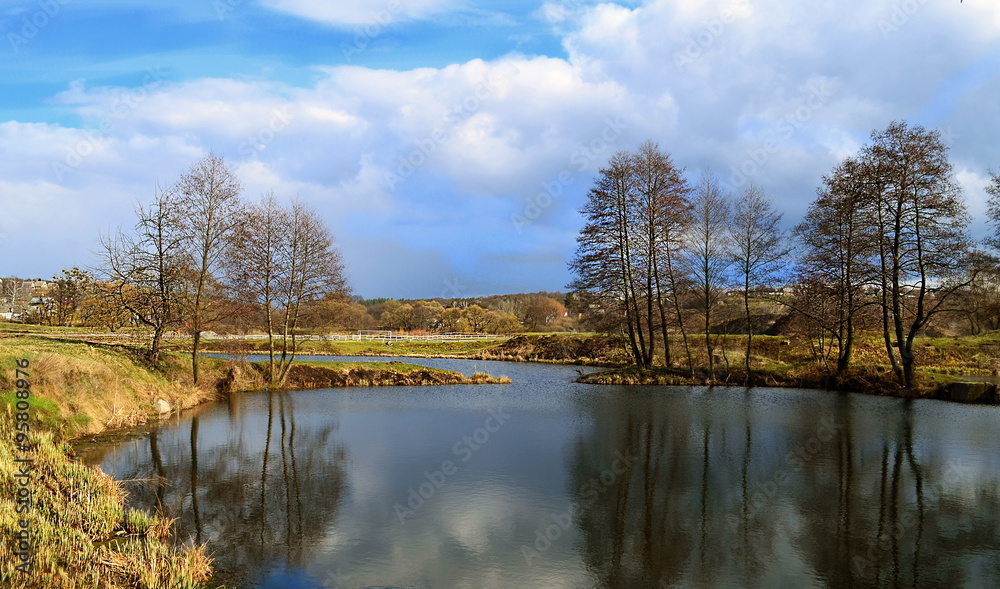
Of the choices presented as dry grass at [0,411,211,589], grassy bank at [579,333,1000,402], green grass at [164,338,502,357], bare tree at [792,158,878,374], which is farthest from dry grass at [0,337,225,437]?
bare tree at [792,158,878,374]

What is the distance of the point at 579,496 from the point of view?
413 inches

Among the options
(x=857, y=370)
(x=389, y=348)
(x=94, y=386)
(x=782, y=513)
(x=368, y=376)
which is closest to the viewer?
(x=782, y=513)

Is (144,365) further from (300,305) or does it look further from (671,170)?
(671,170)

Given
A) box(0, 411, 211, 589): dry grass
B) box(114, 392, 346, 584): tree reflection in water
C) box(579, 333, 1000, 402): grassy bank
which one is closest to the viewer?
box(0, 411, 211, 589): dry grass

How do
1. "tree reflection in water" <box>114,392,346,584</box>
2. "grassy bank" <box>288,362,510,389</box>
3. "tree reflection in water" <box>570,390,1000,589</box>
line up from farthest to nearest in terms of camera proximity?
"grassy bank" <box>288,362,510,389</box>
"tree reflection in water" <box>114,392,346,584</box>
"tree reflection in water" <box>570,390,1000,589</box>

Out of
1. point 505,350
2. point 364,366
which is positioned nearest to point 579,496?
point 364,366

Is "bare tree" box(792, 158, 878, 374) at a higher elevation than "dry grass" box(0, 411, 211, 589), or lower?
higher

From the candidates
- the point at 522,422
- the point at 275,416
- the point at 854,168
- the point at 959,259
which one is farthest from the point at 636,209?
the point at 275,416

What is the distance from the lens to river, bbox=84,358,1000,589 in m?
7.45

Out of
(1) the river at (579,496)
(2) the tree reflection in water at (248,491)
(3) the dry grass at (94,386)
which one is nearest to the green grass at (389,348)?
(3) the dry grass at (94,386)

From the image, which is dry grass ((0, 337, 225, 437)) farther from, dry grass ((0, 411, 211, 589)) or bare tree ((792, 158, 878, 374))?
bare tree ((792, 158, 878, 374))

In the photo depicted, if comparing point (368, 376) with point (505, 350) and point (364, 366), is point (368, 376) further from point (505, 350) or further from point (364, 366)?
point (505, 350)

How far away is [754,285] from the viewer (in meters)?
31.3

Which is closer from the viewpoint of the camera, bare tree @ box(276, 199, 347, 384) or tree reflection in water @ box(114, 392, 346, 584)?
tree reflection in water @ box(114, 392, 346, 584)
